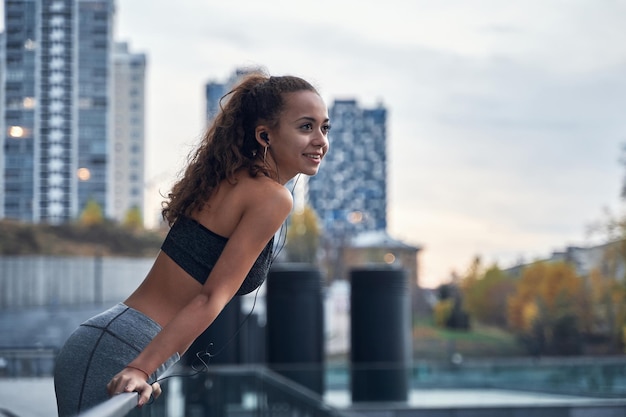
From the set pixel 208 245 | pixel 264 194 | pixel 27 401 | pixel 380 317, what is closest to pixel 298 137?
pixel 264 194

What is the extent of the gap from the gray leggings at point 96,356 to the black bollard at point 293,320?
12532 mm

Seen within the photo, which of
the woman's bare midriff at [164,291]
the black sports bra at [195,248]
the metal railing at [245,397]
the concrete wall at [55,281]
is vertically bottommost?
the metal railing at [245,397]

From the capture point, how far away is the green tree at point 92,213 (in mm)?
56250

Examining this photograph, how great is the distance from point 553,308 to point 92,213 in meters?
28.1

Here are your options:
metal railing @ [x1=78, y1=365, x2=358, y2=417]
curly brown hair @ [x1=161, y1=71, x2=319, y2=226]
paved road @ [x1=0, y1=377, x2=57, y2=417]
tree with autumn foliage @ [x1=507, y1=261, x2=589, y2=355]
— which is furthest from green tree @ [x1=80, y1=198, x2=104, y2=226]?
curly brown hair @ [x1=161, y1=71, x2=319, y2=226]

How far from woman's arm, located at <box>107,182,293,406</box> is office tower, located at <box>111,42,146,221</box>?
93.9 m

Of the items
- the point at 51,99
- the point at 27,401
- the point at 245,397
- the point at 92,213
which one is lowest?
the point at 245,397

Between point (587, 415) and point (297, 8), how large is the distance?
78.0 ft

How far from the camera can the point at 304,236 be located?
340 feet

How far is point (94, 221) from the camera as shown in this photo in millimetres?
56031

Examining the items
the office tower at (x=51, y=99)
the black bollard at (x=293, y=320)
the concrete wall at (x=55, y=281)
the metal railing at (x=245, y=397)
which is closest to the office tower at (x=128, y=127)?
the office tower at (x=51, y=99)

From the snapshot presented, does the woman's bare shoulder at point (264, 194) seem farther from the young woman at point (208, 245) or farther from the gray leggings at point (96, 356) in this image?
the gray leggings at point (96, 356)

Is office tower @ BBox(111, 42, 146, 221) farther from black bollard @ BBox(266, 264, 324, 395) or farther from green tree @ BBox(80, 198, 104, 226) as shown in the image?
black bollard @ BBox(266, 264, 324, 395)

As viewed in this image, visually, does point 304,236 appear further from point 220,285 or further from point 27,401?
point 220,285
